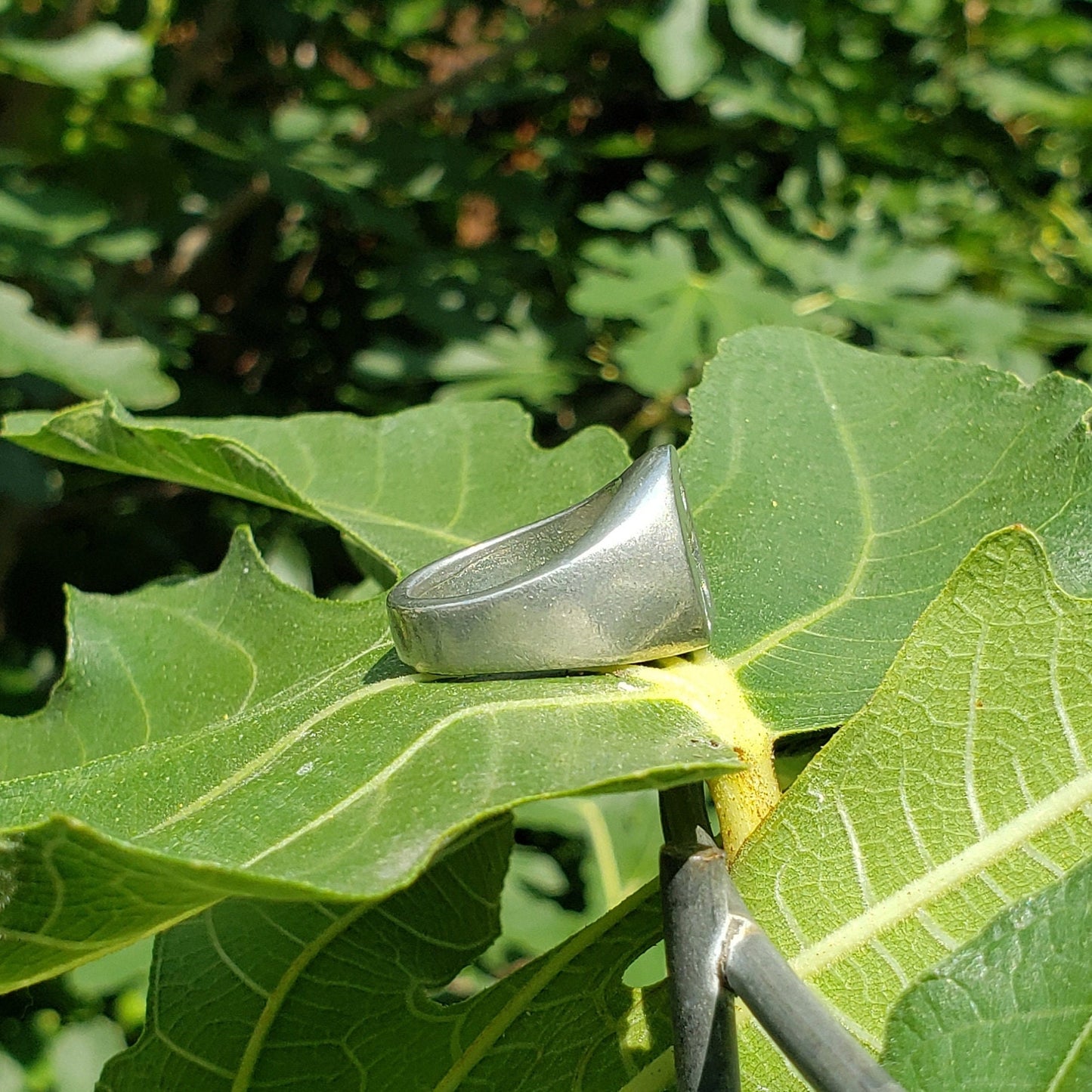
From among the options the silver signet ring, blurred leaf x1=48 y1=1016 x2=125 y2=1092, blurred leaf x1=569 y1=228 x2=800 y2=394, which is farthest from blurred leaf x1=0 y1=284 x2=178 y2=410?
the silver signet ring

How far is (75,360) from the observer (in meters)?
1.40

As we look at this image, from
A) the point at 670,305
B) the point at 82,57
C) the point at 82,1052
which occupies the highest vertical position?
the point at 82,57

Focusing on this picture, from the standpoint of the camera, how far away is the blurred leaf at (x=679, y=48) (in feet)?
5.09

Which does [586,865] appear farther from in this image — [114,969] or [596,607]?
[596,607]

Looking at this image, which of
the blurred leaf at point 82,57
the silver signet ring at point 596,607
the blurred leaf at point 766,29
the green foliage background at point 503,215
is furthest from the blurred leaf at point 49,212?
the silver signet ring at point 596,607

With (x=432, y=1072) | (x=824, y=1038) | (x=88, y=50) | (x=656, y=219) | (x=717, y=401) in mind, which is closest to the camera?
(x=824, y=1038)

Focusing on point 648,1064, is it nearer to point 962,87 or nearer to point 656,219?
point 656,219

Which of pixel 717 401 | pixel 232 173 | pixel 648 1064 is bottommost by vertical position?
pixel 232 173

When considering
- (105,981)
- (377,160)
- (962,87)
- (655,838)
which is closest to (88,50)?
(377,160)

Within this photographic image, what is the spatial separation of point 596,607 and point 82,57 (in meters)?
1.29

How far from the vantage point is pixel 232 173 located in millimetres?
2061

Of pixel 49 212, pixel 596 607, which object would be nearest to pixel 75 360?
pixel 49 212

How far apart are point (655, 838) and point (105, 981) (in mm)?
633

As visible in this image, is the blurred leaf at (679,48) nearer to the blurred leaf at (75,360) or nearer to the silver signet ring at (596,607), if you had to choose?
the blurred leaf at (75,360)
